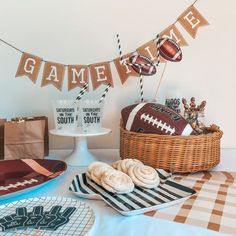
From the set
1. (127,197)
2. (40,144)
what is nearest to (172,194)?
(127,197)

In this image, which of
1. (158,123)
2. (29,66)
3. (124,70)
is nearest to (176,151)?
(158,123)

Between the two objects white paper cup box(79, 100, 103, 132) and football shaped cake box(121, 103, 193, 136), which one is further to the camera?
white paper cup box(79, 100, 103, 132)

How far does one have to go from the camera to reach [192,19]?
1080 mm

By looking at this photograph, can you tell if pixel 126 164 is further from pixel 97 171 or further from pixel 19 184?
pixel 19 184

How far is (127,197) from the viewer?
635mm

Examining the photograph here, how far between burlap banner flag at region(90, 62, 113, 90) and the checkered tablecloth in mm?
536

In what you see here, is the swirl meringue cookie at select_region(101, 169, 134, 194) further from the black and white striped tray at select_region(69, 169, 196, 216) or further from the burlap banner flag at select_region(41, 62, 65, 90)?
the burlap banner flag at select_region(41, 62, 65, 90)

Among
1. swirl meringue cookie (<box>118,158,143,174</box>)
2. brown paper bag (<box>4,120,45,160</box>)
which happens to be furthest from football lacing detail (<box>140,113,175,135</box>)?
brown paper bag (<box>4,120,45,160</box>)

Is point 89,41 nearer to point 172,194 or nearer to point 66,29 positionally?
point 66,29

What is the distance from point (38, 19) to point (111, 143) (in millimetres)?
585

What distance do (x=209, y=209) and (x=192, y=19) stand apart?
751mm

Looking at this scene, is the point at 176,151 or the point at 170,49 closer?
the point at 176,151

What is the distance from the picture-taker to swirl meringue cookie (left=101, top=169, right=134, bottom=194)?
0.64 metres

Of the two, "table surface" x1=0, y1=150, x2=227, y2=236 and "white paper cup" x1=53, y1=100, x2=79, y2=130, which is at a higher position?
"white paper cup" x1=53, y1=100, x2=79, y2=130
